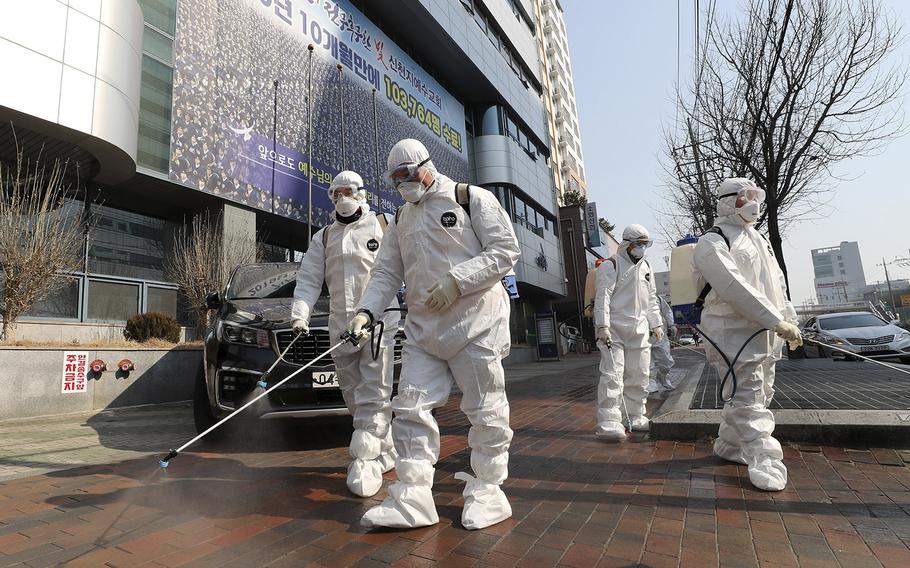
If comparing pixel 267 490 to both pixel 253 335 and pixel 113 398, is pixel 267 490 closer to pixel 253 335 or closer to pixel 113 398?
pixel 253 335

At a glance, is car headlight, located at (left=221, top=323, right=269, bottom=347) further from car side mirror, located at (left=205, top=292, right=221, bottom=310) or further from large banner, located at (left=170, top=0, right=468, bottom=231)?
large banner, located at (left=170, top=0, right=468, bottom=231)

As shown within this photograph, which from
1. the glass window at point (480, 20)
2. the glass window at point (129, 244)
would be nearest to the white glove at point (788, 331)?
the glass window at point (129, 244)

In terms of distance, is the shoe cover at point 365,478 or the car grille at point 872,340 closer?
the shoe cover at point 365,478

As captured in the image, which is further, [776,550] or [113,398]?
[113,398]

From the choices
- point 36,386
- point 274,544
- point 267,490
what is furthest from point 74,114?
point 274,544

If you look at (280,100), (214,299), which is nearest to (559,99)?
(280,100)

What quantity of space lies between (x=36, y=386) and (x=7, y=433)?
1.50 m

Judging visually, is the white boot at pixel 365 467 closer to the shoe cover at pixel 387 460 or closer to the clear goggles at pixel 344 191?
the shoe cover at pixel 387 460

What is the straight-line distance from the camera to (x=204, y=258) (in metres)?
12.0

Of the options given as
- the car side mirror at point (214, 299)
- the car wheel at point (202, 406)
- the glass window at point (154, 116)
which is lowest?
the car wheel at point (202, 406)

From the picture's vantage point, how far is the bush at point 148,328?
972 centimetres

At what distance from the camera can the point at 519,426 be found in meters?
5.34

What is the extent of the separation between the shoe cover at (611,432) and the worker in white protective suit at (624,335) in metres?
0.02

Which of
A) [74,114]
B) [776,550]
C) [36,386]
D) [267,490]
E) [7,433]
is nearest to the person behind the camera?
[776,550]
